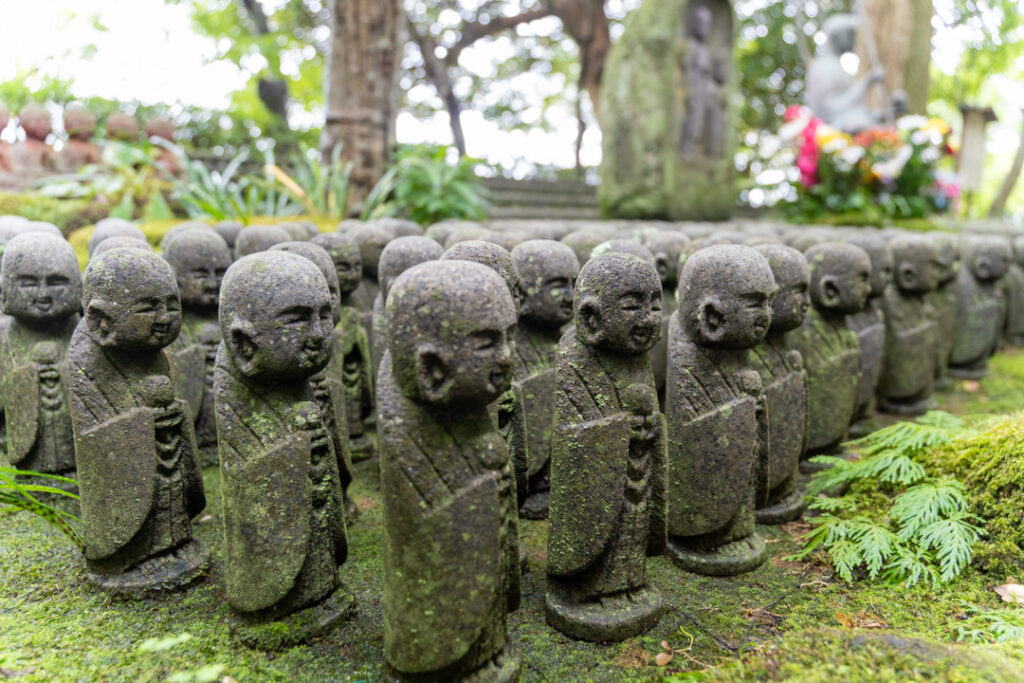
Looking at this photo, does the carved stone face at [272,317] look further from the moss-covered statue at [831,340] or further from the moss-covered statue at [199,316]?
the moss-covered statue at [831,340]

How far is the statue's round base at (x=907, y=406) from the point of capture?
246 inches

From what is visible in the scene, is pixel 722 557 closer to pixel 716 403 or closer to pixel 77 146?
pixel 716 403

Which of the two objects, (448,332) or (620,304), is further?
(620,304)

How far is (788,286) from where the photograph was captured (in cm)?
398

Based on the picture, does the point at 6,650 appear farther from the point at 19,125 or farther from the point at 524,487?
the point at 19,125

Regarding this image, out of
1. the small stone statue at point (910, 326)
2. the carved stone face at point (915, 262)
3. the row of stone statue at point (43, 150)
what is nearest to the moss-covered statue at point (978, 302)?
the small stone statue at point (910, 326)

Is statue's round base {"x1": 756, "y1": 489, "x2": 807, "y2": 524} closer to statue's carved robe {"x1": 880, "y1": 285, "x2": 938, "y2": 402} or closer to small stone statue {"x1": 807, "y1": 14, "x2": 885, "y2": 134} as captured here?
statue's carved robe {"x1": 880, "y1": 285, "x2": 938, "y2": 402}

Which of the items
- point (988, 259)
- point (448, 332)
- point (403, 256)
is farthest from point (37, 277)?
point (988, 259)

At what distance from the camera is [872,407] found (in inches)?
235

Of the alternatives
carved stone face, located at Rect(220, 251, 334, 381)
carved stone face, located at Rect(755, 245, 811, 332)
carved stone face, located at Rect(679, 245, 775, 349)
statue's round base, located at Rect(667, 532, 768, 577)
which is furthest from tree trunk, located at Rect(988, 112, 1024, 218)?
carved stone face, located at Rect(220, 251, 334, 381)

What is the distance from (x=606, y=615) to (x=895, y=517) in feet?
6.25

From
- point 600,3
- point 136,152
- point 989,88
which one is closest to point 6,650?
point 136,152

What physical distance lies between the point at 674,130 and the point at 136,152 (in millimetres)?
7271

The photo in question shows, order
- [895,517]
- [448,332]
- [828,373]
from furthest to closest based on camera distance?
[828,373]
[895,517]
[448,332]
